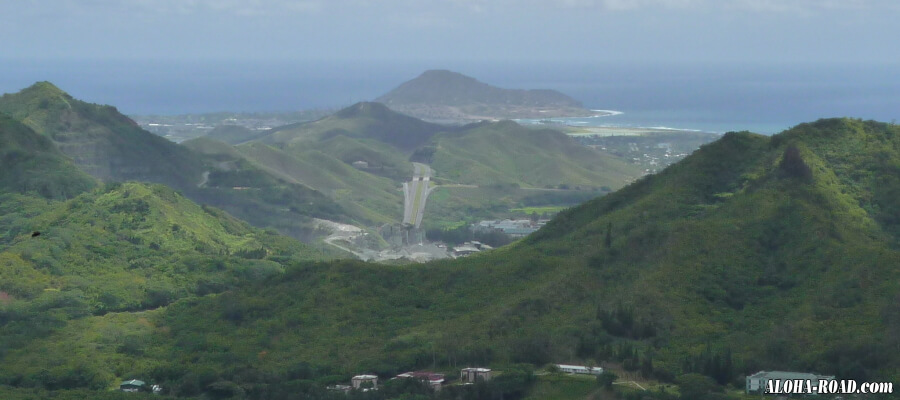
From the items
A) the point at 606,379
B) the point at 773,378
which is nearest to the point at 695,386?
the point at 773,378

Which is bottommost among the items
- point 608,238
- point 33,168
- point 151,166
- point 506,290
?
point 506,290

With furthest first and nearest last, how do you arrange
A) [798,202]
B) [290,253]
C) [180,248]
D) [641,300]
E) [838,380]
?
[290,253], [180,248], [798,202], [641,300], [838,380]

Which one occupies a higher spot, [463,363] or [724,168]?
[724,168]

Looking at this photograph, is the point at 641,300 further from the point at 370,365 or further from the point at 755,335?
the point at 370,365

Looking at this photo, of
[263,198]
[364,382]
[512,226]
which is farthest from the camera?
[263,198]

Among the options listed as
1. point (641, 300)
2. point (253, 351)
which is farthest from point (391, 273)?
point (641, 300)

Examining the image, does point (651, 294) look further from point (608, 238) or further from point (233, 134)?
point (233, 134)

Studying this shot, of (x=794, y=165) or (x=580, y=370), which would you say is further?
(x=794, y=165)
